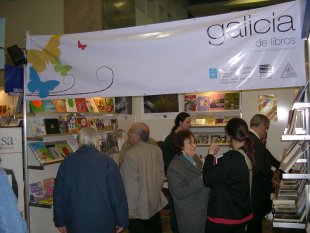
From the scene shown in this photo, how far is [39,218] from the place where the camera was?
3971mm

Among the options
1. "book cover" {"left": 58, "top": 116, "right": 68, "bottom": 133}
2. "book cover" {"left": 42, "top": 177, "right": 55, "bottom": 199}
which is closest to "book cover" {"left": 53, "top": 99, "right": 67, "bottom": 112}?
"book cover" {"left": 58, "top": 116, "right": 68, "bottom": 133}

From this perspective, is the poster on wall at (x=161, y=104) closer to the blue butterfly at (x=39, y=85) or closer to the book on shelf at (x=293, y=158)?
the blue butterfly at (x=39, y=85)

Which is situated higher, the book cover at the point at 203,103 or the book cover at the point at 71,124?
the book cover at the point at 203,103

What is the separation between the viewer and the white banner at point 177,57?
2543 mm

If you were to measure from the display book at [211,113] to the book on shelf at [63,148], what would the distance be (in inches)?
107

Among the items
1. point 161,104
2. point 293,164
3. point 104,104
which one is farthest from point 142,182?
point 161,104

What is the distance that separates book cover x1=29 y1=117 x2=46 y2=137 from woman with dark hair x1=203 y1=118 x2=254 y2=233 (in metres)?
2.43

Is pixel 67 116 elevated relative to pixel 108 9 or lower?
lower

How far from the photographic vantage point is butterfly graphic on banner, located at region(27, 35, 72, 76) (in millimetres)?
3267

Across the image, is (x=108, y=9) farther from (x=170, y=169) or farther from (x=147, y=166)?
(x=170, y=169)

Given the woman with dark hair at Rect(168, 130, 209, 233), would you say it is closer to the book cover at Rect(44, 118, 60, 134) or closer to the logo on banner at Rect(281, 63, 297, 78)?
the logo on banner at Rect(281, 63, 297, 78)

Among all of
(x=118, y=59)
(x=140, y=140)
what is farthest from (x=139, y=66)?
(x=140, y=140)

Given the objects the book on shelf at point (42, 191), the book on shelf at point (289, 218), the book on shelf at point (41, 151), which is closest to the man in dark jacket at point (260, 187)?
the book on shelf at point (289, 218)

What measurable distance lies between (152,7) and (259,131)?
5508 millimetres
